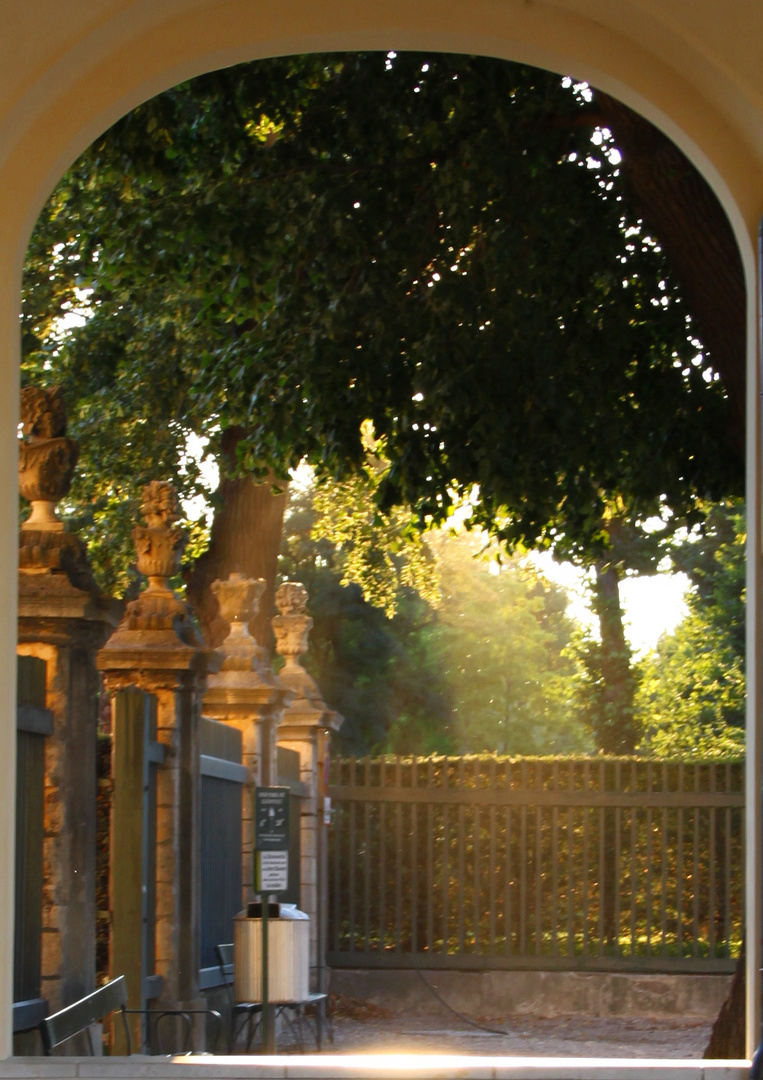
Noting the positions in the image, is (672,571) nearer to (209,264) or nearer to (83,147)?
(209,264)

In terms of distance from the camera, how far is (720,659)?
25.1 metres

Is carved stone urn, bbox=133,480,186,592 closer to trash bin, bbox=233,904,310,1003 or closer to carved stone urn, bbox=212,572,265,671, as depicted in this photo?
carved stone urn, bbox=212,572,265,671

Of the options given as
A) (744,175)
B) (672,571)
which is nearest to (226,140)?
(744,175)

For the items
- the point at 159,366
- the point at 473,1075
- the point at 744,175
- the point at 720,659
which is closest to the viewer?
the point at 473,1075

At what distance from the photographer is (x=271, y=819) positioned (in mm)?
7977

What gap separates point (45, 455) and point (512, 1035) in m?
7.96

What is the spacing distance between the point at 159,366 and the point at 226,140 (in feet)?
19.8

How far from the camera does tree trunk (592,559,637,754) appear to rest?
94.5 feet

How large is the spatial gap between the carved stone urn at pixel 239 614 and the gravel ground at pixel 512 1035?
301 centimetres

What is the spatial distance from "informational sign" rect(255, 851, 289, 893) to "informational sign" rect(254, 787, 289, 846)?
38mm

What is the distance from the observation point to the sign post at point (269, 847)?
25.6ft

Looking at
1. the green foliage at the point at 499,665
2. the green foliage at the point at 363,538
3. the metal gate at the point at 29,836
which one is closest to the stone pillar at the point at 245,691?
the metal gate at the point at 29,836

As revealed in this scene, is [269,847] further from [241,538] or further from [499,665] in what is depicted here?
[499,665]

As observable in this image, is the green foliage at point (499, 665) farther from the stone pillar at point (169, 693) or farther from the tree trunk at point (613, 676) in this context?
the stone pillar at point (169, 693)
